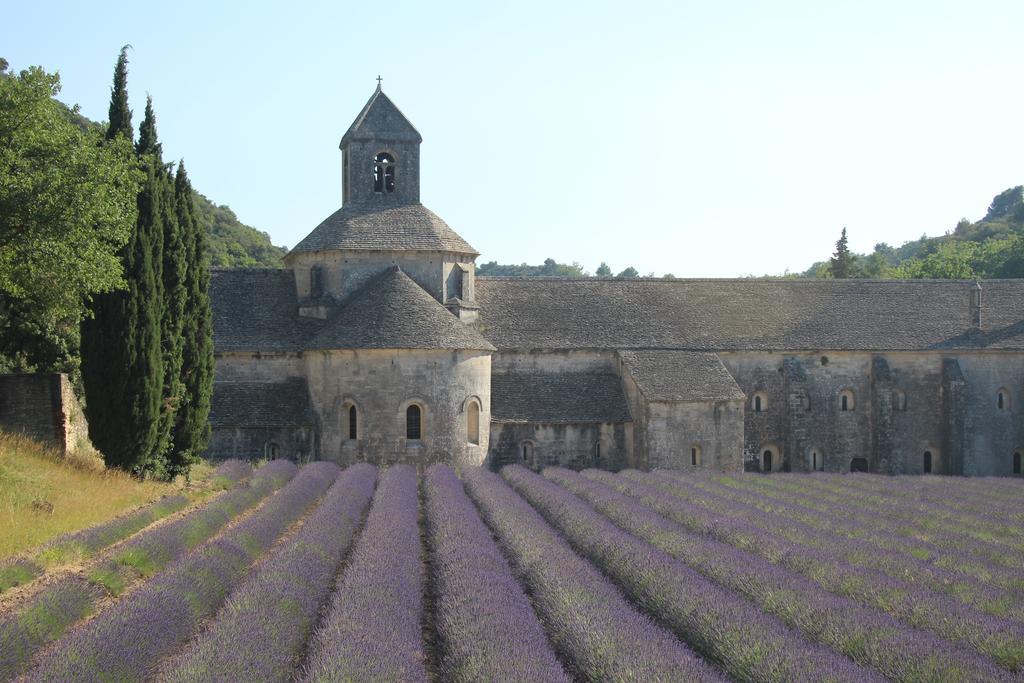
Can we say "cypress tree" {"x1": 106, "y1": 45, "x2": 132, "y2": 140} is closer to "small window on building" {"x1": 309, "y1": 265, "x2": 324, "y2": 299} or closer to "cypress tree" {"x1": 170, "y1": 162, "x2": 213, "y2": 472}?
"cypress tree" {"x1": 170, "y1": 162, "x2": 213, "y2": 472}

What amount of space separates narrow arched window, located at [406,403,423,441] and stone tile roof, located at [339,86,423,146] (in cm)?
1152

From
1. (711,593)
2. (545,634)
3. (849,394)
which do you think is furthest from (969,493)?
(545,634)

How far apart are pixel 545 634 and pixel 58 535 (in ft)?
31.4

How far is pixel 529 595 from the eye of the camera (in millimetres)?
15219

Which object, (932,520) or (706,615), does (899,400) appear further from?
(706,615)

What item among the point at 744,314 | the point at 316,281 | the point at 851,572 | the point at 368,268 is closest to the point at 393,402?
the point at 368,268

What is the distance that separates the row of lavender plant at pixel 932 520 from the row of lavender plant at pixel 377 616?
30.7ft

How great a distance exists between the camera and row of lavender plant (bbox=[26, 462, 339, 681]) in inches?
413

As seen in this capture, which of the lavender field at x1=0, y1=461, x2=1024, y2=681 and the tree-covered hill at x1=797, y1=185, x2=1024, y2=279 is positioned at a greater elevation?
the tree-covered hill at x1=797, y1=185, x2=1024, y2=279

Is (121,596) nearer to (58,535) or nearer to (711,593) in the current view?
(58,535)

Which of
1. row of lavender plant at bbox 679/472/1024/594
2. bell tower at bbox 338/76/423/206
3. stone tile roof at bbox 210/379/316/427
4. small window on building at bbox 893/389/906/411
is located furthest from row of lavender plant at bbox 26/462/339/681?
small window on building at bbox 893/389/906/411

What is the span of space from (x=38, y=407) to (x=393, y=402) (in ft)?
37.9

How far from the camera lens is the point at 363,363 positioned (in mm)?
33562

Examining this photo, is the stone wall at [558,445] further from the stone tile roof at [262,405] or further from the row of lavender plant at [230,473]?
the row of lavender plant at [230,473]
